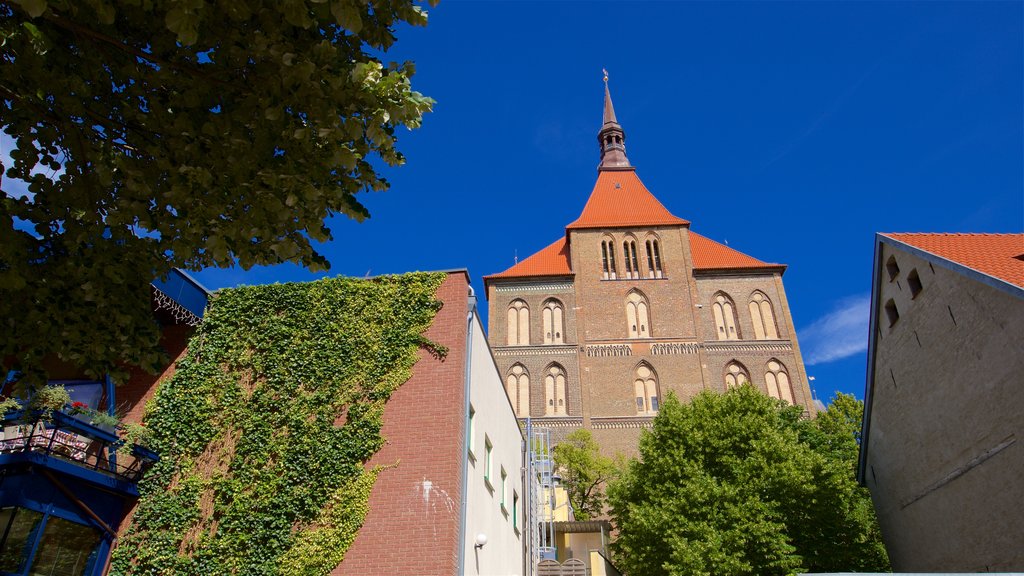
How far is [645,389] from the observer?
3612cm

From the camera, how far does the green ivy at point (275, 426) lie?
31.8 feet

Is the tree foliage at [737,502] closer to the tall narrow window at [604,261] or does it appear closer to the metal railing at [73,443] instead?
the metal railing at [73,443]

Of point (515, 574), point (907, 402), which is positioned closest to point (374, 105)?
point (515, 574)

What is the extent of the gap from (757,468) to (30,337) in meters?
19.0

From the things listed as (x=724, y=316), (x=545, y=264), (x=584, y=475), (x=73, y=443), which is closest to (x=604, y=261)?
(x=545, y=264)

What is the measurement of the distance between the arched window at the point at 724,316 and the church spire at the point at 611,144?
47.0ft

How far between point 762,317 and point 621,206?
11918mm

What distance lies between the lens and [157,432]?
1085cm

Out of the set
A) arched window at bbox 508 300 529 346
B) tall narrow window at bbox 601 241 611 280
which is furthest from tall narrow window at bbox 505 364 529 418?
tall narrow window at bbox 601 241 611 280

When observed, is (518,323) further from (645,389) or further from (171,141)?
(171,141)

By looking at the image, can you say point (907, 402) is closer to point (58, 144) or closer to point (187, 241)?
point (187, 241)

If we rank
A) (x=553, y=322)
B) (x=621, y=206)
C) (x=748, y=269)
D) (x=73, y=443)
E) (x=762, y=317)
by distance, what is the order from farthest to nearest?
(x=621, y=206) → (x=748, y=269) → (x=553, y=322) → (x=762, y=317) → (x=73, y=443)

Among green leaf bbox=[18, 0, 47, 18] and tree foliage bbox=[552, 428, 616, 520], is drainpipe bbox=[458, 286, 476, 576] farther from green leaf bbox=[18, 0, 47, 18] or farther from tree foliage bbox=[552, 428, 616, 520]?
tree foliage bbox=[552, 428, 616, 520]

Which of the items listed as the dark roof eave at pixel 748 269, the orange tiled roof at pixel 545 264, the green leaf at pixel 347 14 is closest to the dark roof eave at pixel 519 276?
the orange tiled roof at pixel 545 264
